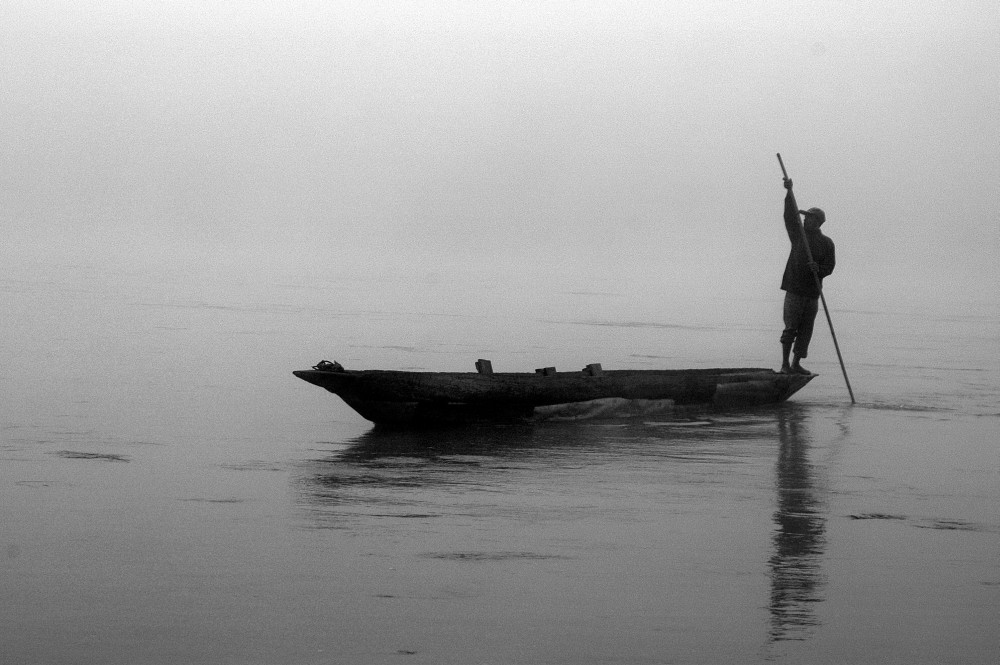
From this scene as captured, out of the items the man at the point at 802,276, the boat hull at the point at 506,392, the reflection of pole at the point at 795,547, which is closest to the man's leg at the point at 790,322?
the man at the point at 802,276

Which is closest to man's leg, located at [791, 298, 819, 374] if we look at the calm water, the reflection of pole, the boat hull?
the calm water

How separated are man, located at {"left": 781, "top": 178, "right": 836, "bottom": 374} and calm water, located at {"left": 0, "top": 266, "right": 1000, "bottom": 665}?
0.62 metres

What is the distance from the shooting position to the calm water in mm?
4484

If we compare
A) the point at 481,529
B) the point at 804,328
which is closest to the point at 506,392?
the point at 481,529

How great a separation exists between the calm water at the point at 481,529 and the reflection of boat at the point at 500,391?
7.9 inches

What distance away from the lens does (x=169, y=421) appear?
9.99 meters

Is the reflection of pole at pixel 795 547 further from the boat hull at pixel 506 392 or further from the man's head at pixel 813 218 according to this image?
the man's head at pixel 813 218

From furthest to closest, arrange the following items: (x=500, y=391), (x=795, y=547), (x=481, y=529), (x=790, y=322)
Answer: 1. (x=790, y=322)
2. (x=500, y=391)
3. (x=481, y=529)
4. (x=795, y=547)

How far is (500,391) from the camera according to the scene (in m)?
9.40

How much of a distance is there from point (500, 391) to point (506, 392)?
0.05m

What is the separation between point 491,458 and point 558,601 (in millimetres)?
3283

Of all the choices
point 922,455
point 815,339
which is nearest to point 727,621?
point 922,455

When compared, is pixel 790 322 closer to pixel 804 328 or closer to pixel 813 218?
pixel 804 328

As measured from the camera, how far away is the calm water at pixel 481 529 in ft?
14.7
